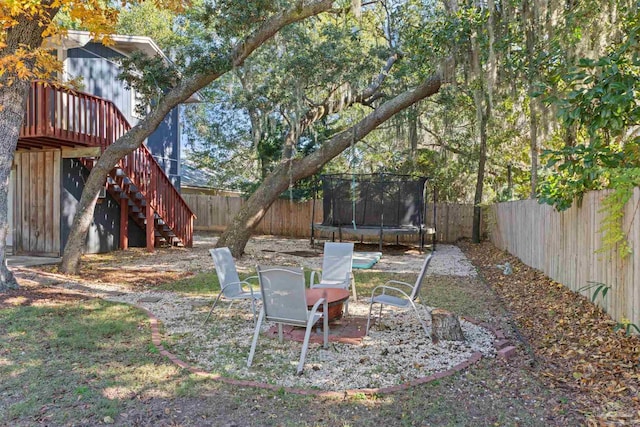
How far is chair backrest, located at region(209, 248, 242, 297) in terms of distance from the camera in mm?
5551

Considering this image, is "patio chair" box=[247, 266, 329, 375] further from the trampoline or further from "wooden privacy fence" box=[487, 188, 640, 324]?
the trampoline

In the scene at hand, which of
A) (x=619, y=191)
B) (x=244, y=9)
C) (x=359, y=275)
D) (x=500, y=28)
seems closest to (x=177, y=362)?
(x=619, y=191)

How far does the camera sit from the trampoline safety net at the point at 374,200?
1410 centimetres

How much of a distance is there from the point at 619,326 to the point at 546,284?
10.4 feet

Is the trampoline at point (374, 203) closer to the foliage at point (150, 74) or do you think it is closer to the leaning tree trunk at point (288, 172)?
the leaning tree trunk at point (288, 172)

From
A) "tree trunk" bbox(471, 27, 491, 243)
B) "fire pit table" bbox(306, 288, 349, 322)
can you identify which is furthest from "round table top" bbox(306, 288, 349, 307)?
"tree trunk" bbox(471, 27, 491, 243)

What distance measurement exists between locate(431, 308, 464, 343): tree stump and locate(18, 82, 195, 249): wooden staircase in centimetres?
734

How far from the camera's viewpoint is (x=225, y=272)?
5.74 m

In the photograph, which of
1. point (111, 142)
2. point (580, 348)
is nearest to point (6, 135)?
point (111, 142)

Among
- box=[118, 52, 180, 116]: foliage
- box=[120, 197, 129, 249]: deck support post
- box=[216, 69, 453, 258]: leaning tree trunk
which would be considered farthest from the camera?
box=[120, 197, 129, 249]: deck support post

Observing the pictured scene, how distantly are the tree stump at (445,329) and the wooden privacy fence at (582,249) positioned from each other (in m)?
1.67

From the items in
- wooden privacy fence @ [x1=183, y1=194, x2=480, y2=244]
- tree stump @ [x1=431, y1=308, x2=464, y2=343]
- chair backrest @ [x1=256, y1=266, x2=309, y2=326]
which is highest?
wooden privacy fence @ [x1=183, y1=194, x2=480, y2=244]

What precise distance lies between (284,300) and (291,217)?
14.4m

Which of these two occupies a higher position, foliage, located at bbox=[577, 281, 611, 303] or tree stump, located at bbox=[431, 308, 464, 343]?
foliage, located at bbox=[577, 281, 611, 303]
